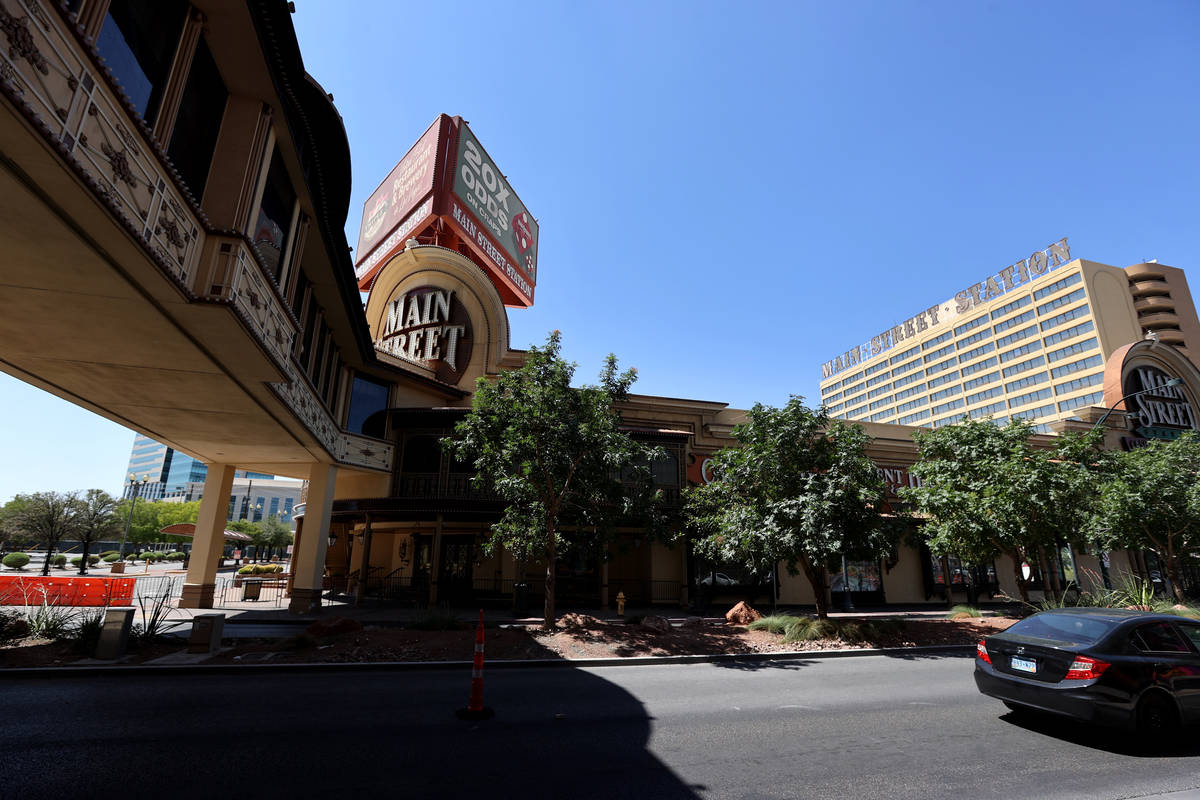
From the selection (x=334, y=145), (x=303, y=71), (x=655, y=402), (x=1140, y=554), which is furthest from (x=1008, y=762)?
(x=1140, y=554)

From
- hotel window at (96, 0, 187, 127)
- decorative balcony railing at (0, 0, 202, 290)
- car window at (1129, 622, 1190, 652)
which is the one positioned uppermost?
hotel window at (96, 0, 187, 127)

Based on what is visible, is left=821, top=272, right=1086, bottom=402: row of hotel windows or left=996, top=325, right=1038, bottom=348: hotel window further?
left=996, top=325, right=1038, bottom=348: hotel window

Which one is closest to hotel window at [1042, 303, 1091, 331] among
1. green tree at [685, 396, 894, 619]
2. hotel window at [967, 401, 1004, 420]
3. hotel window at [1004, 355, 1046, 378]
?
hotel window at [1004, 355, 1046, 378]

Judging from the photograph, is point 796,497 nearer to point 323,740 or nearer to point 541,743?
point 541,743

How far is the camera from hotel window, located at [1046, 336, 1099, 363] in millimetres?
63906

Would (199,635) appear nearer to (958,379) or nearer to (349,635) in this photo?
(349,635)

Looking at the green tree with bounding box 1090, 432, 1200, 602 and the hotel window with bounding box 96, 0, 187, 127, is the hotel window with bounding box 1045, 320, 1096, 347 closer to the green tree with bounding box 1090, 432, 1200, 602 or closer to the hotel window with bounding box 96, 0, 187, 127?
the green tree with bounding box 1090, 432, 1200, 602

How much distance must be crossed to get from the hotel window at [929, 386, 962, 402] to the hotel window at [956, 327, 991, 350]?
596cm

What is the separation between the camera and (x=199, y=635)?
404 inches

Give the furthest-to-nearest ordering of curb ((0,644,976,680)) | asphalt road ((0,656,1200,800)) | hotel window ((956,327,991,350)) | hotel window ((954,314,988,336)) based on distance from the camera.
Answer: hotel window ((954,314,988,336)) → hotel window ((956,327,991,350)) → curb ((0,644,976,680)) → asphalt road ((0,656,1200,800))

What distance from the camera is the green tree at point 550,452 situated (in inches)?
541

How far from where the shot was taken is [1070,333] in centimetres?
6650

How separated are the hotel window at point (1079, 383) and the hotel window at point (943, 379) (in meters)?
15.0

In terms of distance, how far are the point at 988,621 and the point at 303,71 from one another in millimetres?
21689
